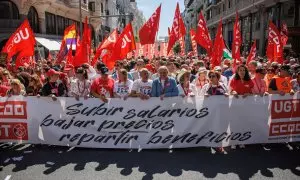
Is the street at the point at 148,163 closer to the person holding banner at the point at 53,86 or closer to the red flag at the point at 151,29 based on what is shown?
the person holding banner at the point at 53,86

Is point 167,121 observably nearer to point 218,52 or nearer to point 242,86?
point 242,86

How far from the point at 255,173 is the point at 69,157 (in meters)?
3.15

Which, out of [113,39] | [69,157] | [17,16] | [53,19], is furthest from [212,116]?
[53,19]

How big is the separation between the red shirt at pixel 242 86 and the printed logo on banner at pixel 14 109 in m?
4.10

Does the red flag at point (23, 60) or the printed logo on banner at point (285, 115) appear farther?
the red flag at point (23, 60)

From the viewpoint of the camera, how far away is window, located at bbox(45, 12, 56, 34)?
1121 inches

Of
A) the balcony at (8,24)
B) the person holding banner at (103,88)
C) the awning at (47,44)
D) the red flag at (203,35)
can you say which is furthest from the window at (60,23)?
the person holding banner at (103,88)

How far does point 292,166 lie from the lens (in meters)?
5.03

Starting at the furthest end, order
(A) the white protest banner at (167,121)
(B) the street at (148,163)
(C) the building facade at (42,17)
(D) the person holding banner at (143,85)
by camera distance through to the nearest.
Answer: (C) the building facade at (42,17) < (D) the person holding banner at (143,85) < (A) the white protest banner at (167,121) < (B) the street at (148,163)

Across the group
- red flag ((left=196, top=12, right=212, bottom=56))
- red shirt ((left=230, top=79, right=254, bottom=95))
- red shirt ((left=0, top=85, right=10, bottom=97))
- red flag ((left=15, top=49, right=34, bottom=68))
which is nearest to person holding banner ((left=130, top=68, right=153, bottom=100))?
red shirt ((left=230, top=79, right=254, bottom=95))

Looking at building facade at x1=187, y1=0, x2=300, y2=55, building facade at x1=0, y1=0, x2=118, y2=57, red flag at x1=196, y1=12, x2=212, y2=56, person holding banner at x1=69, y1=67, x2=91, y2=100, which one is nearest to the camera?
person holding banner at x1=69, y1=67, x2=91, y2=100

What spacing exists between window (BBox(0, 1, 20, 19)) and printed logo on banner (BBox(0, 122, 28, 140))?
19568 millimetres

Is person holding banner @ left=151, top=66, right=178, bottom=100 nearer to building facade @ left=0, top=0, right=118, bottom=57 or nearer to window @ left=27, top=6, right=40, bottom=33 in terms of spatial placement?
building facade @ left=0, top=0, right=118, bottom=57

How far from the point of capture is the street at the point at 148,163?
15.8ft
